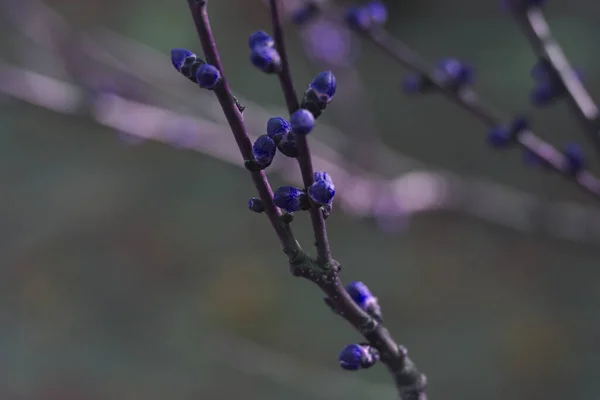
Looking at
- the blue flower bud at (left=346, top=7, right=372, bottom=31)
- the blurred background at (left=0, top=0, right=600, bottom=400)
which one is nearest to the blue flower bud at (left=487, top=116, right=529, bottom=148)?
the blue flower bud at (left=346, top=7, right=372, bottom=31)

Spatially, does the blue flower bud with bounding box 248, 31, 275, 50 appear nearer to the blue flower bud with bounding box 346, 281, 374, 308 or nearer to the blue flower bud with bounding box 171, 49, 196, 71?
the blue flower bud with bounding box 171, 49, 196, 71

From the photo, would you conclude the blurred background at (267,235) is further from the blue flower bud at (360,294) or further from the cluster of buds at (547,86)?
the blue flower bud at (360,294)

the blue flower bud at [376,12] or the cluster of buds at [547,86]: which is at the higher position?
the blue flower bud at [376,12]

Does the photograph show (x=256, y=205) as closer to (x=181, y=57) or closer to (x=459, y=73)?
(x=181, y=57)

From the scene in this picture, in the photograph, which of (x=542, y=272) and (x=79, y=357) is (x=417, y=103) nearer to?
(x=542, y=272)

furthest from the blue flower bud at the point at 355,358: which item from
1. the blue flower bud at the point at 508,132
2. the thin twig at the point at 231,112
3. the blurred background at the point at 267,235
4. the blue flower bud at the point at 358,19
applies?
the blurred background at the point at 267,235
